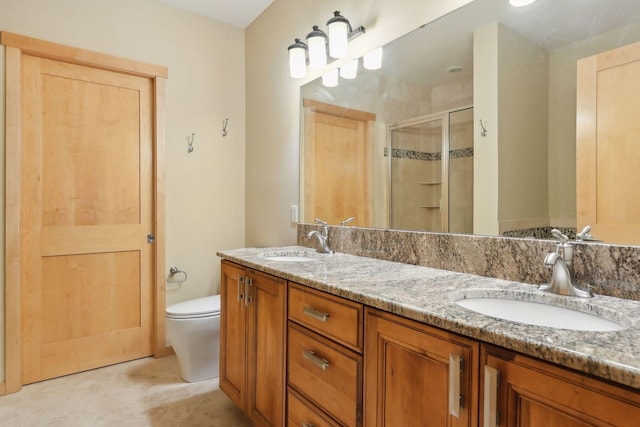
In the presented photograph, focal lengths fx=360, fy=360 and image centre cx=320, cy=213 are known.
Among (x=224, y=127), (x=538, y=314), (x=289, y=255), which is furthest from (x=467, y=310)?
(x=224, y=127)

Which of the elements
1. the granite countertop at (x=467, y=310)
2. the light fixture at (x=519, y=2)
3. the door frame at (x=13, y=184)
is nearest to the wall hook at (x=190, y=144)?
the door frame at (x=13, y=184)

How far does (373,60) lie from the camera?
6.17ft

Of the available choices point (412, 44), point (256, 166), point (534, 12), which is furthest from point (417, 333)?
point (256, 166)

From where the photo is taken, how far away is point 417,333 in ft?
2.91

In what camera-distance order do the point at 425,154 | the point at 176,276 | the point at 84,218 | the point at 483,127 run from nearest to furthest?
the point at 483,127
the point at 425,154
the point at 84,218
the point at 176,276

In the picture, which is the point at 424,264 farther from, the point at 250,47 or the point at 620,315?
the point at 250,47

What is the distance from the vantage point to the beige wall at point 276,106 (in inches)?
82.4

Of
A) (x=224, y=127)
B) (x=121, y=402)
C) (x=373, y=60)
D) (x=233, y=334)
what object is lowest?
(x=121, y=402)

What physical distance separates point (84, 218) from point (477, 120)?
8.00 feet

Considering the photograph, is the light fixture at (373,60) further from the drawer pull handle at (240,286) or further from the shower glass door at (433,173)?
the drawer pull handle at (240,286)

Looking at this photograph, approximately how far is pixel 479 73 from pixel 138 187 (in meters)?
2.29

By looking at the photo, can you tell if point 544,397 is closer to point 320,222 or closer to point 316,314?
point 316,314

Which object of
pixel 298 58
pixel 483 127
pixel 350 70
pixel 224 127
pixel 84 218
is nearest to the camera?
pixel 483 127

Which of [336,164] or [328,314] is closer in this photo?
[328,314]
